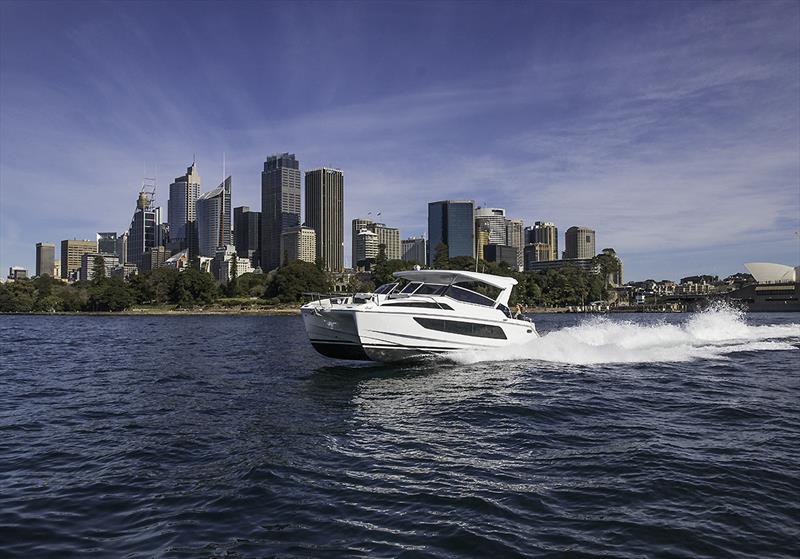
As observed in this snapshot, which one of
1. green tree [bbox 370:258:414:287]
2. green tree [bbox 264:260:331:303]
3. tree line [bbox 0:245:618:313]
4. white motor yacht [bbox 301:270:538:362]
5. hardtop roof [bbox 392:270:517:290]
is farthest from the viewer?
green tree [bbox 264:260:331:303]

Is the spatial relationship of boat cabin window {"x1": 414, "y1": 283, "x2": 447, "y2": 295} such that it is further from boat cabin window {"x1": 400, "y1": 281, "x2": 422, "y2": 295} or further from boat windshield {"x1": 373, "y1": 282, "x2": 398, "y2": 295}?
boat windshield {"x1": 373, "y1": 282, "x2": 398, "y2": 295}

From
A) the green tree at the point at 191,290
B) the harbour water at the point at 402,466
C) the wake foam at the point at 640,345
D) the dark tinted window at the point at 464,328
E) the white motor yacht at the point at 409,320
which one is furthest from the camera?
the green tree at the point at 191,290

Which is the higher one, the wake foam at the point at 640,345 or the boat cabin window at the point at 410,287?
the boat cabin window at the point at 410,287

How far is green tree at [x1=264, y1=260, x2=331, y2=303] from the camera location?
16250 centimetres

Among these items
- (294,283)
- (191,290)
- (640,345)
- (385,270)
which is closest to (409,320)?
(640,345)

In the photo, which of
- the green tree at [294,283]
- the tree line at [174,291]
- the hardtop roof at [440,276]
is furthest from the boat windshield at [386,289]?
the green tree at [294,283]

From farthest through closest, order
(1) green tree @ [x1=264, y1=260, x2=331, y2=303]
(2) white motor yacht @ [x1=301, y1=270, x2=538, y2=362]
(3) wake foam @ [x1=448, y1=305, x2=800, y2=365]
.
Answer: (1) green tree @ [x1=264, y1=260, x2=331, y2=303], (3) wake foam @ [x1=448, y1=305, x2=800, y2=365], (2) white motor yacht @ [x1=301, y1=270, x2=538, y2=362]

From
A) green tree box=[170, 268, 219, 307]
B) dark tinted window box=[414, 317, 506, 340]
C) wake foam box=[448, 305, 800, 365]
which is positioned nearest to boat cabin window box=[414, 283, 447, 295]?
dark tinted window box=[414, 317, 506, 340]

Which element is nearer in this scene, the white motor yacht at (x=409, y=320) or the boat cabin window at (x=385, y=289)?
the white motor yacht at (x=409, y=320)

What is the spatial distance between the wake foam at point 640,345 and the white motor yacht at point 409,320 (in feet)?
3.65

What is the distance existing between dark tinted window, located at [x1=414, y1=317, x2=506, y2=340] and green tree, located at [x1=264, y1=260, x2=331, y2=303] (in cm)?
13469

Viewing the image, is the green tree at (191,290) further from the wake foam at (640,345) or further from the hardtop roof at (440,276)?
the hardtop roof at (440,276)

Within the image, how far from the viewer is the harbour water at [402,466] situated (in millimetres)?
7578

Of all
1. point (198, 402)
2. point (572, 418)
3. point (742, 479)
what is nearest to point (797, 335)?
point (572, 418)
